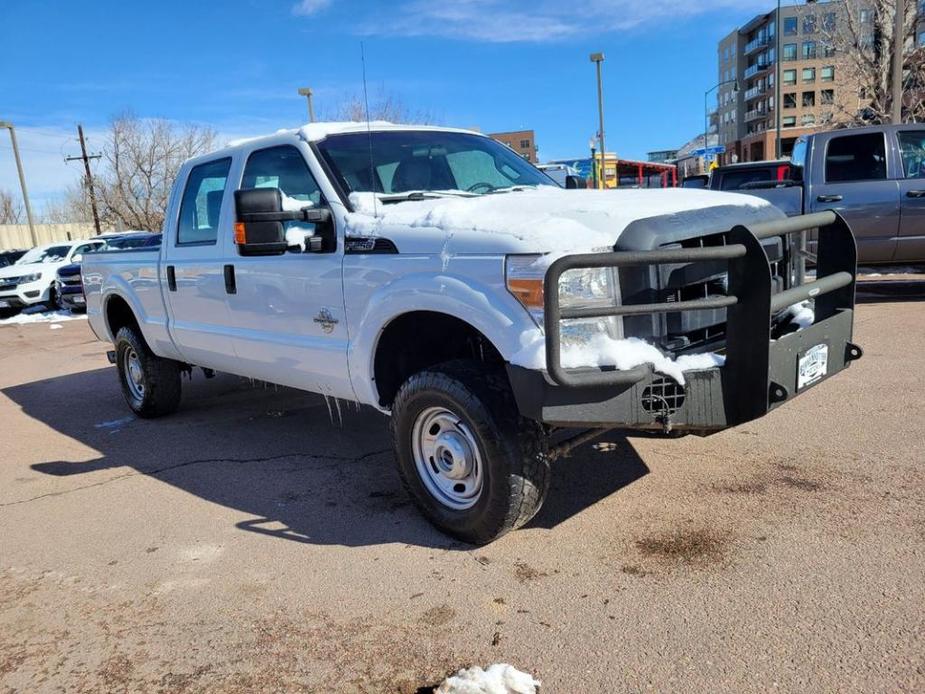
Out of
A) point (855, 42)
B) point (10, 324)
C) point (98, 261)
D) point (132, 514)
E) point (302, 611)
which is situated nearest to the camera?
point (302, 611)

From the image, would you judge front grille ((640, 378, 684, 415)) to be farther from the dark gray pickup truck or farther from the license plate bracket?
the dark gray pickup truck

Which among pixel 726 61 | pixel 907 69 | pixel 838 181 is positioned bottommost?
pixel 838 181

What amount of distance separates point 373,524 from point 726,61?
368ft

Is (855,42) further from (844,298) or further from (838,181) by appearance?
(844,298)

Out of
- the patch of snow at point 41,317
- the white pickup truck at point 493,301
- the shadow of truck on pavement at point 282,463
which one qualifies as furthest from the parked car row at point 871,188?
the patch of snow at point 41,317

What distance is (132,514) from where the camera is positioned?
14.3 feet

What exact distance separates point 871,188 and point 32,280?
17272 millimetres

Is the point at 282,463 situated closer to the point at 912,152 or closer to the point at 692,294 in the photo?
the point at 692,294

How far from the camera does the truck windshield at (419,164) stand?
4273mm

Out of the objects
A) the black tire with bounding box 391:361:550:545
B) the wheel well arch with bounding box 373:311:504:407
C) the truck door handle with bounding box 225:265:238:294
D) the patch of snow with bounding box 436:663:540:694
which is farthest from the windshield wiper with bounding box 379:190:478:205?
the patch of snow with bounding box 436:663:540:694

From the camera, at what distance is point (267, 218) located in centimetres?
387

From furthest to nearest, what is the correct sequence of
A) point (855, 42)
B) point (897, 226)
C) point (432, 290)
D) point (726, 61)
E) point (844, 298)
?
point (726, 61) → point (855, 42) → point (897, 226) → point (844, 298) → point (432, 290)

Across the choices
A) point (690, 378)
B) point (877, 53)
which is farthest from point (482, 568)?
point (877, 53)

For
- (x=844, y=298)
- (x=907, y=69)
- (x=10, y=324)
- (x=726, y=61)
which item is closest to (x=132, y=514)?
(x=844, y=298)
